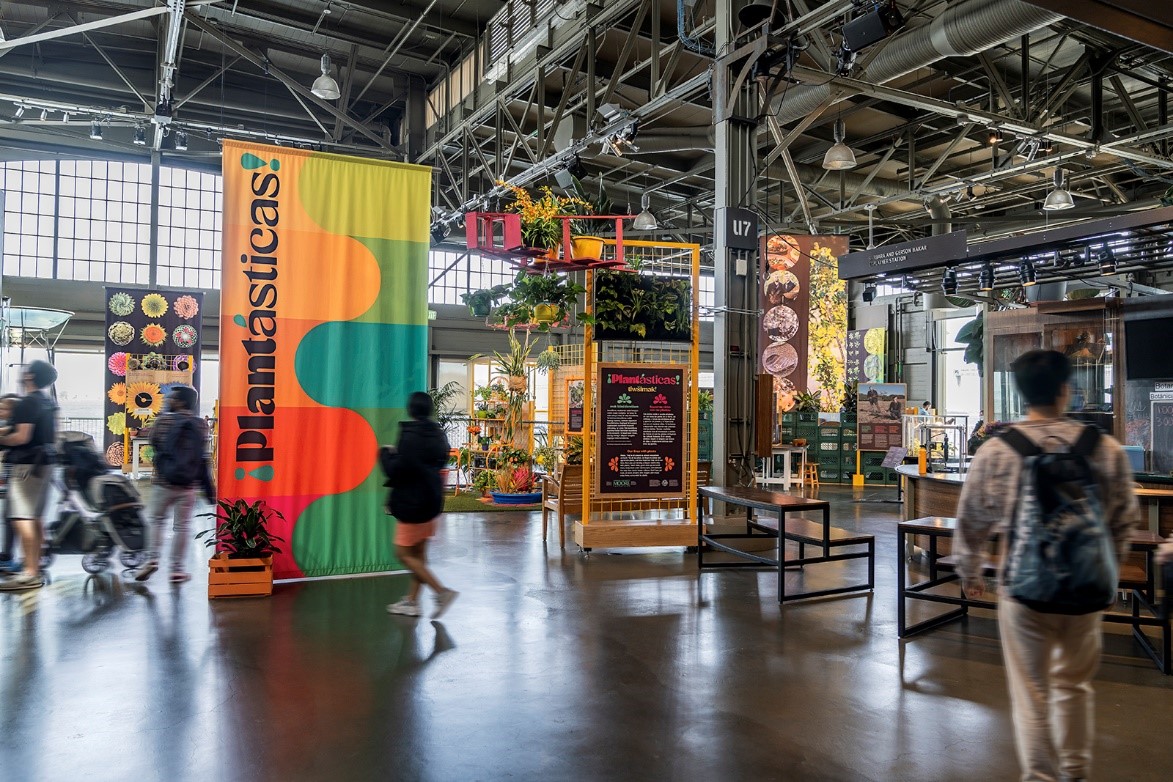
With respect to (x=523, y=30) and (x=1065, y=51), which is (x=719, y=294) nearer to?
(x=523, y=30)

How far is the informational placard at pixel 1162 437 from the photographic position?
27.5 ft

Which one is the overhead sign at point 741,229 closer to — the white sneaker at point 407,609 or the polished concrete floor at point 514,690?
the polished concrete floor at point 514,690

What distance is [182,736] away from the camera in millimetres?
3238

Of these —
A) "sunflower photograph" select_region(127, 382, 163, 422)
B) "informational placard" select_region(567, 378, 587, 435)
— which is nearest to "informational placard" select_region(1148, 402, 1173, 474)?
"informational placard" select_region(567, 378, 587, 435)

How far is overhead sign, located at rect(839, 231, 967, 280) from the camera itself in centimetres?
933

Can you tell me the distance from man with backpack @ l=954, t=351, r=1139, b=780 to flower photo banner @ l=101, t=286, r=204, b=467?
13742mm

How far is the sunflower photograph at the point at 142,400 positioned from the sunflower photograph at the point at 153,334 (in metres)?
0.74

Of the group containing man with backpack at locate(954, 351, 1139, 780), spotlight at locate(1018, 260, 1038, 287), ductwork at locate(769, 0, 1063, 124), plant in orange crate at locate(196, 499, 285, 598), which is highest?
ductwork at locate(769, 0, 1063, 124)

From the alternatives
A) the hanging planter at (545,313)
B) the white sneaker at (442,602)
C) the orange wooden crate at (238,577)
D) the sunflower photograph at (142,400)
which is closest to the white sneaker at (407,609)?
the white sneaker at (442,602)

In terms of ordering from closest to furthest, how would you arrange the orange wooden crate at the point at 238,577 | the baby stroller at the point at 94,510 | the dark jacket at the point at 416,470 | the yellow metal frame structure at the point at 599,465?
the dark jacket at the point at 416,470, the orange wooden crate at the point at 238,577, the baby stroller at the point at 94,510, the yellow metal frame structure at the point at 599,465

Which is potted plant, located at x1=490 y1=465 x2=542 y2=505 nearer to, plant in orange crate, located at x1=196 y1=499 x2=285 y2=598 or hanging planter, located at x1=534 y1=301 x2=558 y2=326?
hanging planter, located at x1=534 y1=301 x2=558 y2=326

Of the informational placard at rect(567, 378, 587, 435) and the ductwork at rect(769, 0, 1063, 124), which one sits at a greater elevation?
the ductwork at rect(769, 0, 1063, 124)

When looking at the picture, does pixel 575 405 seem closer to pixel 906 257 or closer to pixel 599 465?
pixel 599 465

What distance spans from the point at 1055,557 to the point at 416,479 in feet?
11.5
